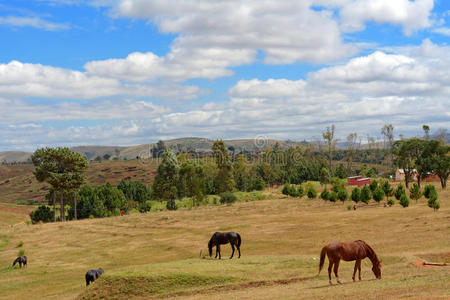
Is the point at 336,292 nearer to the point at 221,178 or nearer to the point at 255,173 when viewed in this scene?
the point at 221,178

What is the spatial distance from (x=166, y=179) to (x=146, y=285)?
204ft

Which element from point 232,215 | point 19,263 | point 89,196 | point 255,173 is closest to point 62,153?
point 89,196

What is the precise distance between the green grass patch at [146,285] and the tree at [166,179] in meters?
60.0

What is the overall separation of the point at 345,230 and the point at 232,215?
974 inches

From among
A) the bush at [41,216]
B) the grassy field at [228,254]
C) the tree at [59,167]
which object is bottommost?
the bush at [41,216]

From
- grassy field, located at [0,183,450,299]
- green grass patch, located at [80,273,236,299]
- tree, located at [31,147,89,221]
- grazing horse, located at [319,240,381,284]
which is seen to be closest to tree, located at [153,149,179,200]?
tree, located at [31,147,89,221]

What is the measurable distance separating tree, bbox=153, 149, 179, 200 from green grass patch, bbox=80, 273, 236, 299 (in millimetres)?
59953

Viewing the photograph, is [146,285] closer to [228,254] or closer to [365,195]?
[228,254]

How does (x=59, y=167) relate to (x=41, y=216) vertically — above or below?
above

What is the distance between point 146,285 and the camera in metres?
20.7

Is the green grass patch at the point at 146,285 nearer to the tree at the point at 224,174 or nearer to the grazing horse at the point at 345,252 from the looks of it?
the grazing horse at the point at 345,252

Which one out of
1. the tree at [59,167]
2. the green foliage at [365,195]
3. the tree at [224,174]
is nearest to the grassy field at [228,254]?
the green foliage at [365,195]

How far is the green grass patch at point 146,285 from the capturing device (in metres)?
20.4

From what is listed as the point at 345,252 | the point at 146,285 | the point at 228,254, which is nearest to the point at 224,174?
the point at 228,254
